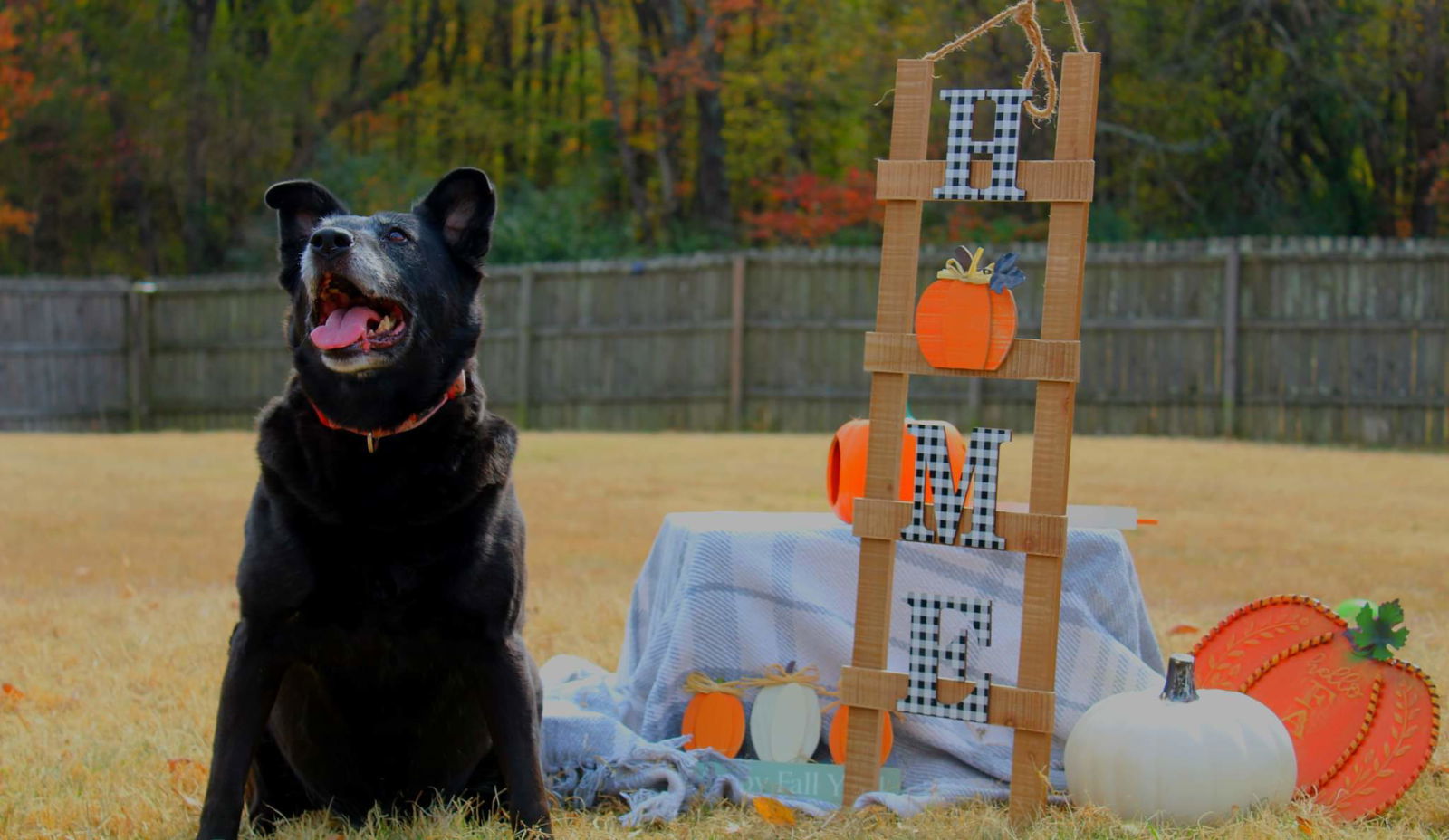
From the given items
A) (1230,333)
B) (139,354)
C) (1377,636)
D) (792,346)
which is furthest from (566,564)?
(139,354)

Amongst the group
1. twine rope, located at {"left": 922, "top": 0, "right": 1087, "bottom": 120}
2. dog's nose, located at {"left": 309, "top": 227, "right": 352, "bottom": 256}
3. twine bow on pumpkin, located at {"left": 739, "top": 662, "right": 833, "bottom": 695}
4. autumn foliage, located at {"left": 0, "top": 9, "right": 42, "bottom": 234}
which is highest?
autumn foliage, located at {"left": 0, "top": 9, "right": 42, "bottom": 234}

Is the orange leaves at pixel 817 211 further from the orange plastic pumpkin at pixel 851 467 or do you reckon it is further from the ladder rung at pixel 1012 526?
the ladder rung at pixel 1012 526

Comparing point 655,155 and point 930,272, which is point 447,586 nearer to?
point 930,272

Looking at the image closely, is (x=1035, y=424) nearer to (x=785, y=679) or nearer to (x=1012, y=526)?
(x=1012, y=526)

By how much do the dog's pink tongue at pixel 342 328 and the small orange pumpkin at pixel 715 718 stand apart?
4.52ft

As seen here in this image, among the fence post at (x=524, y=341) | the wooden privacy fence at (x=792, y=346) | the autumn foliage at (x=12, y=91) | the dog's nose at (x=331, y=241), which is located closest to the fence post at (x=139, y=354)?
the wooden privacy fence at (x=792, y=346)

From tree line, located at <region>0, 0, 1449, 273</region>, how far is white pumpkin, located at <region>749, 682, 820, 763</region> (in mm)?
11866

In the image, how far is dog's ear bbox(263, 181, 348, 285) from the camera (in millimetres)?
3062

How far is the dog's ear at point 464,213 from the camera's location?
305cm

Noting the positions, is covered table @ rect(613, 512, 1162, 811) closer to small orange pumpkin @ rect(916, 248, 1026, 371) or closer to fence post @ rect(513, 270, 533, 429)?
small orange pumpkin @ rect(916, 248, 1026, 371)

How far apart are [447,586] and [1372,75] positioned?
59.5 ft

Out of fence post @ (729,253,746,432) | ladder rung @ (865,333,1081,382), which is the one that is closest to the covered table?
ladder rung @ (865,333,1081,382)

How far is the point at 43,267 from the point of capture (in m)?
24.5

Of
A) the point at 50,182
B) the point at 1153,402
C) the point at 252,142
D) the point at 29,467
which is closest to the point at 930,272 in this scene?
the point at 1153,402
